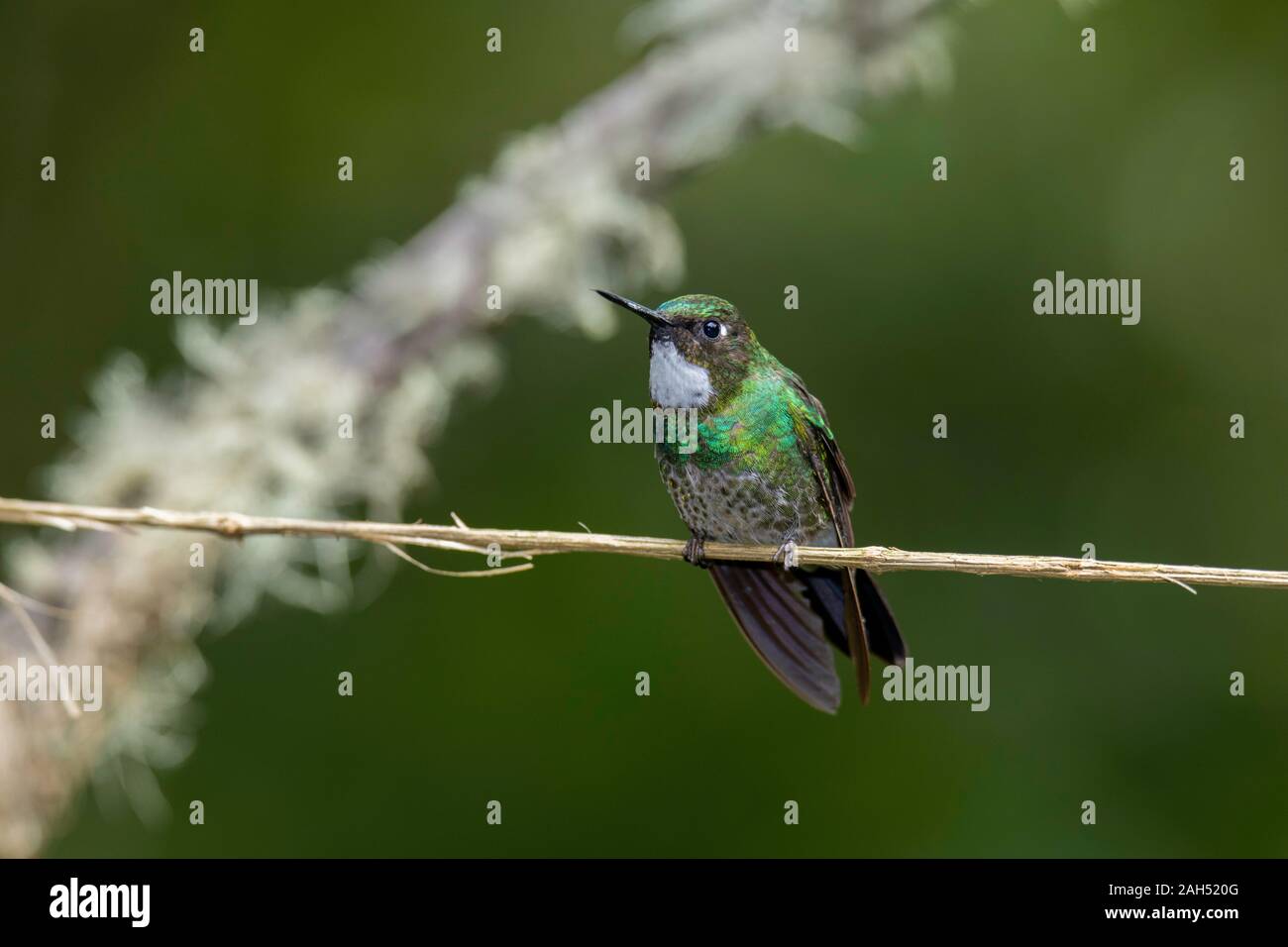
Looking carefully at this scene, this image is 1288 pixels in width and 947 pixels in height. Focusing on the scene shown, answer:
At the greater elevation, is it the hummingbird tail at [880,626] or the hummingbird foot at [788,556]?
the hummingbird foot at [788,556]

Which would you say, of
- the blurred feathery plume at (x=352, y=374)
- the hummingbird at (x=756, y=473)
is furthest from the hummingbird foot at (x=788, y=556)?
the blurred feathery plume at (x=352, y=374)

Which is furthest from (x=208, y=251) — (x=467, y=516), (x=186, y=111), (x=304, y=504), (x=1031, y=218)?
(x=1031, y=218)

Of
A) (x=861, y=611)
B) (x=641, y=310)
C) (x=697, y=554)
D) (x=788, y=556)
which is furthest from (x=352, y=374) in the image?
(x=861, y=611)

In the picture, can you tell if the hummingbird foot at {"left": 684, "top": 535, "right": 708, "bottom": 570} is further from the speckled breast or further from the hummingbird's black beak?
the hummingbird's black beak

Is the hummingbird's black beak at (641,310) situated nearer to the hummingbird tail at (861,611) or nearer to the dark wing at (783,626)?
the dark wing at (783,626)

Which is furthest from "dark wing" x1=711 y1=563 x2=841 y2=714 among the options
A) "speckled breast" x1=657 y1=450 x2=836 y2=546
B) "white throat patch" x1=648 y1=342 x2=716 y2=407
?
"white throat patch" x1=648 y1=342 x2=716 y2=407
